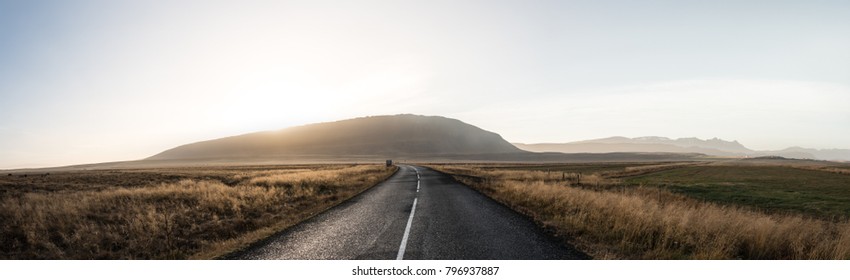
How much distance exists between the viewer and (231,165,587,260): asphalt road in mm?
8391

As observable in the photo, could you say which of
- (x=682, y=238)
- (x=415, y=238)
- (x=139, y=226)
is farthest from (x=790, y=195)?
(x=139, y=226)

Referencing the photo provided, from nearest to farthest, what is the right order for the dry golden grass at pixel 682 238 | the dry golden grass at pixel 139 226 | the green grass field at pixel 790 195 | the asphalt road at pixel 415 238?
1. the asphalt road at pixel 415 238
2. the dry golden grass at pixel 682 238
3. the dry golden grass at pixel 139 226
4. the green grass field at pixel 790 195

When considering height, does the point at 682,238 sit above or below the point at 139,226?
below

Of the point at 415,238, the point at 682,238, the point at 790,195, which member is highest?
the point at 415,238

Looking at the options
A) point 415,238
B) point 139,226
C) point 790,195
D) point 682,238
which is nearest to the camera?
point 682,238

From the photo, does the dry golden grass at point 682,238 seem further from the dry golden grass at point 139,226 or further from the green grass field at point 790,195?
the green grass field at point 790,195

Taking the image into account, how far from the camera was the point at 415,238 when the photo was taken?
32.4 ft

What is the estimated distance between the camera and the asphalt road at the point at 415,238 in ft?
27.5

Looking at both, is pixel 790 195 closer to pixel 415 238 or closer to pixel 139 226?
pixel 415 238

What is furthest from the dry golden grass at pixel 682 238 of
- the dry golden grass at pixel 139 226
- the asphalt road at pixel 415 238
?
the dry golden grass at pixel 139 226

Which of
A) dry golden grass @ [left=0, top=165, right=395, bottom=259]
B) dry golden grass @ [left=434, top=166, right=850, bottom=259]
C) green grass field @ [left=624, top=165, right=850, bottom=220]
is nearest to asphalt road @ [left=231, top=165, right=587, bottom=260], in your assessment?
dry golden grass @ [left=434, top=166, right=850, bottom=259]

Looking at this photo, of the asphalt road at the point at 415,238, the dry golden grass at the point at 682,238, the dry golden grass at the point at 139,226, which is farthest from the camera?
the dry golden grass at the point at 139,226
